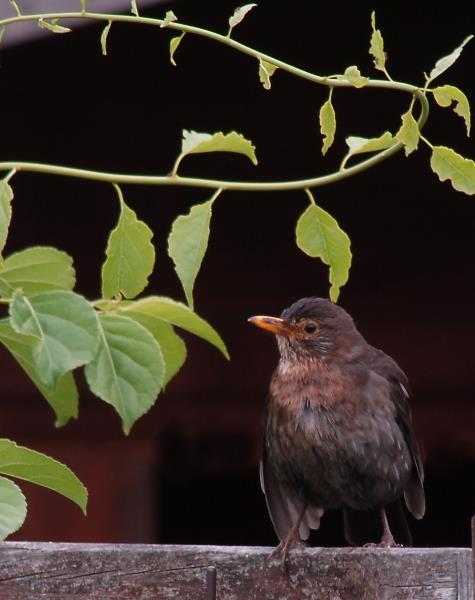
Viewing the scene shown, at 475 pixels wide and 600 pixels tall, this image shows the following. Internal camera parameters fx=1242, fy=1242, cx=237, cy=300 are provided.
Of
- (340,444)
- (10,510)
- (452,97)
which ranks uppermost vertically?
(452,97)

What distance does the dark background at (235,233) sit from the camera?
4.29m

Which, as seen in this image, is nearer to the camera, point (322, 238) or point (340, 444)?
point (322, 238)

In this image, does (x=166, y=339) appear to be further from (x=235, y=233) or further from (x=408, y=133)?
(x=235, y=233)

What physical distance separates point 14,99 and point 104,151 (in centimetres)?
44

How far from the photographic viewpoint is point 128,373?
971 mm

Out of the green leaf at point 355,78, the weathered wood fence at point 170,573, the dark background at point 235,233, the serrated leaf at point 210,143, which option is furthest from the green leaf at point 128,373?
the dark background at point 235,233

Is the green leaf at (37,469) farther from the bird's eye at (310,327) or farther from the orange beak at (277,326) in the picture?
the bird's eye at (310,327)

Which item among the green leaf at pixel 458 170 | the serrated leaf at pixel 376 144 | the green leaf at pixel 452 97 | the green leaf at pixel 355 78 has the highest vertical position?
the green leaf at pixel 355 78

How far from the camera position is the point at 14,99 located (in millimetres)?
4898

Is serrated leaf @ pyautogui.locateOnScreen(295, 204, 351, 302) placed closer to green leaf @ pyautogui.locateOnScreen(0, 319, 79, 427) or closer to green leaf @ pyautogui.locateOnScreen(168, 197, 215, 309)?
green leaf @ pyautogui.locateOnScreen(168, 197, 215, 309)

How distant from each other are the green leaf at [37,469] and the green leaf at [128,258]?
0.48 ft

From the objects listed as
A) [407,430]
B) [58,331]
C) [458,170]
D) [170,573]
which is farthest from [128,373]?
[407,430]

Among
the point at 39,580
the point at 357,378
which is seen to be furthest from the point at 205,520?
the point at 39,580

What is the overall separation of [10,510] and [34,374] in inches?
4.4
